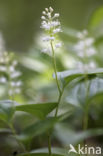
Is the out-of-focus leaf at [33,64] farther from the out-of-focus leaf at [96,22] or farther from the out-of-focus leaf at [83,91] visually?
the out-of-focus leaf at [83,91]

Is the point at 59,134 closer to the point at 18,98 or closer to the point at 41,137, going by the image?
the point at 41,137

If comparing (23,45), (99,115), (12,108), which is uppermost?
(23,45)

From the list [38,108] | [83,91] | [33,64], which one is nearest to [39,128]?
[38,108]

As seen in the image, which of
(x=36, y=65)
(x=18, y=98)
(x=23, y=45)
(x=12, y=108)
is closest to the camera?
(x=12, y=108)

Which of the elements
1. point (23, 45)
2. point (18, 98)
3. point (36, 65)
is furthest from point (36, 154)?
point (23, 45)

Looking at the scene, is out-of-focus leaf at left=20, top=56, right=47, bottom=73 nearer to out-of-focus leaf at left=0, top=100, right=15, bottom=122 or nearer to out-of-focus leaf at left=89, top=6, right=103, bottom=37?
out-of-focus leaf at left=89, top=6, right=103, bottom=37

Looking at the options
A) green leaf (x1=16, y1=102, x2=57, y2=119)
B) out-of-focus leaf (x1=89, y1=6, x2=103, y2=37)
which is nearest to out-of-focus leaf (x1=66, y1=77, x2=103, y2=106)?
green leaf (x1=16, y1=102, x2=57, y2=119)

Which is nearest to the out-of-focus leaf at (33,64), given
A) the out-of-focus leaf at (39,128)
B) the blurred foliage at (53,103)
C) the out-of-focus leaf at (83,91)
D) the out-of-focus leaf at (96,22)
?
the blurred foliage at (53,103)

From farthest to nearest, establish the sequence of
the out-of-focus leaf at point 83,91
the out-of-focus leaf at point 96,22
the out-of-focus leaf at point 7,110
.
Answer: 1. the out-of-focus leaf at point 96,22
2. the out-of-focus leaf at point 83,91
3. the out-of-focus leaf at point 7,110
